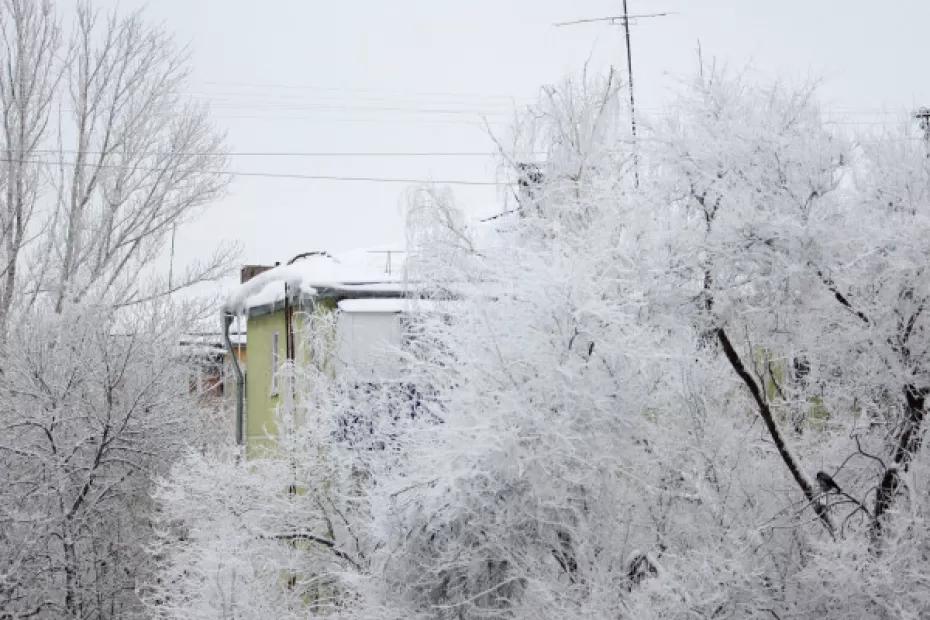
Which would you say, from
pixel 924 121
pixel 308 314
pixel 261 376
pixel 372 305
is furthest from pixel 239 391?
pixel 924 121

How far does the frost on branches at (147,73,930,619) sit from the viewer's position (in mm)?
12375

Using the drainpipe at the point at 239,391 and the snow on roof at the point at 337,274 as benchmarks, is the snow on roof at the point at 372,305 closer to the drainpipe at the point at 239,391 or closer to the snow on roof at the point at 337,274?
the snow on roof at the point at 337,274

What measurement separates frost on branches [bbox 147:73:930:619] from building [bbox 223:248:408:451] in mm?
4790

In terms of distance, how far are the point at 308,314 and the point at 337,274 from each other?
39.2 inches

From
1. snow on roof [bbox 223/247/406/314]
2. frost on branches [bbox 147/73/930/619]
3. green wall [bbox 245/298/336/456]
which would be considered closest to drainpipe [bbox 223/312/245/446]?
green wall [bbox 245/298/336/456]

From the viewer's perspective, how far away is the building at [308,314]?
71.6ft

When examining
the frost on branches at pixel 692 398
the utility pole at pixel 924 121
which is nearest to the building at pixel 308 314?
the frost on branches at pixel 692 398

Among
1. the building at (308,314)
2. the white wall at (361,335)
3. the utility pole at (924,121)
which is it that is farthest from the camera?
the building at (308,314)

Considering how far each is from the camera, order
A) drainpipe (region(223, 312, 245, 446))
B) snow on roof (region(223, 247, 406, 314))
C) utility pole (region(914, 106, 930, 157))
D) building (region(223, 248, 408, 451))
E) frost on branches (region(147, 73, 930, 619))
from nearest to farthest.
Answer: frost on branches (region(147, 73, 930, 619)), utility pole (region(914, 106, 930, 157)), building (region(223, 248, 408, 451)), snow on roof (region(223, 247, 406, 314)), drainpipe (region(223, 312, 245, 446))

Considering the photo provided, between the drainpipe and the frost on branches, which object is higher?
the frost on branches

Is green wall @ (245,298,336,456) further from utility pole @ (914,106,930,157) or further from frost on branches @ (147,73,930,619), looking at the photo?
utility pole @ (914,106,930,157)

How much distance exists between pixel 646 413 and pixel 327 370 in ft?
28.3

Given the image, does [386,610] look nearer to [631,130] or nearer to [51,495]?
[631,130]

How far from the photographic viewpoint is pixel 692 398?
549 inches
